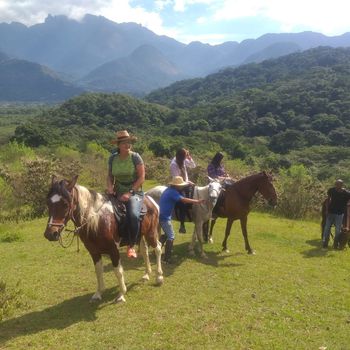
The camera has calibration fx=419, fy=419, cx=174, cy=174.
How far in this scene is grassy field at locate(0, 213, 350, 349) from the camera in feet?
21.2

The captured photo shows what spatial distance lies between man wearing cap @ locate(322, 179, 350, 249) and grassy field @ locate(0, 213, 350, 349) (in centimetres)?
90

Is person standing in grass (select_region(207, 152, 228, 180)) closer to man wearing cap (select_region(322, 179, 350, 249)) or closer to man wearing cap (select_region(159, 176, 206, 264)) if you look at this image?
man wearing cap (select_region(159, 176, 206, 264))

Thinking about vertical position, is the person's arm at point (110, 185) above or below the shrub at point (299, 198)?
above

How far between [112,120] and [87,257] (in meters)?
85.6

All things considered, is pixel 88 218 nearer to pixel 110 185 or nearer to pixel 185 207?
pixel 110 185

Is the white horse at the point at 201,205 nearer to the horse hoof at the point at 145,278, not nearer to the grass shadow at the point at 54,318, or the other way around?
the horse hoof at the point at 145,278

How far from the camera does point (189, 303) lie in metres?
7.77

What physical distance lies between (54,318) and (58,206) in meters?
2.09

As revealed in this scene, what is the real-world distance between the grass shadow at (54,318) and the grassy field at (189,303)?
16mm

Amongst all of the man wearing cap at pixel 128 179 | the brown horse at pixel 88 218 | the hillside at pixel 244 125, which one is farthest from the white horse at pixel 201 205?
the hillside at pixel 244 125

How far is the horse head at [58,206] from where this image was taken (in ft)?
20.7

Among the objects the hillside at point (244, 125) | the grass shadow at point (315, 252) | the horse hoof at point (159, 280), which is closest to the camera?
the horse hoof at point (159, 280)

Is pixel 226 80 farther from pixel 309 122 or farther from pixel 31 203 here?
pixel 31 203

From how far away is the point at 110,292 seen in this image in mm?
8188
